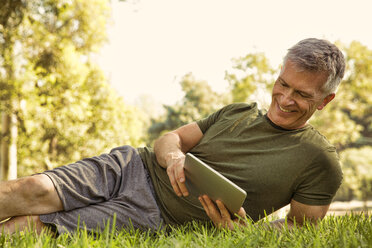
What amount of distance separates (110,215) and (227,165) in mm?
865

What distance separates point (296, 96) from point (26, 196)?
1.90 meters

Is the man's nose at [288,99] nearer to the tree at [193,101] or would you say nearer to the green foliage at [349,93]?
the green foliage at [349,93]

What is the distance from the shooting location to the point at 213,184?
2.26 metres

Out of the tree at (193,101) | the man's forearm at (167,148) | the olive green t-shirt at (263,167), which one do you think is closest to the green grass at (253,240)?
the olive green t-shirt at (263,167)

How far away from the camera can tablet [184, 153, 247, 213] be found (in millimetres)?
2139

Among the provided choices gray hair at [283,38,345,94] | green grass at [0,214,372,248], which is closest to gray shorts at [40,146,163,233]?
green grass at [0,214,372,248]

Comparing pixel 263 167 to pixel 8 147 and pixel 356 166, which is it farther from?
pixel 356 166

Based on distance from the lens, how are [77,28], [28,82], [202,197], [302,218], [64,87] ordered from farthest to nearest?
[77,28]
[64,87]
[28,82]
[302,218]
[202,197]

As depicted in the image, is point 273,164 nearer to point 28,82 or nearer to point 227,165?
point 227,165

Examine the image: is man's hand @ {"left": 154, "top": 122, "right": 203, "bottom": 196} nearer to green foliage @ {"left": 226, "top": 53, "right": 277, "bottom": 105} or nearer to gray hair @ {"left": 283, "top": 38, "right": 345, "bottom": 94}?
gray hair @ {"left": 283, "top": 38, "right": 345, "bottom": 94}

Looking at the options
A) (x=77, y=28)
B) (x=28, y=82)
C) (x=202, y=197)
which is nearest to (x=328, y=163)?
(x=202, y=197)

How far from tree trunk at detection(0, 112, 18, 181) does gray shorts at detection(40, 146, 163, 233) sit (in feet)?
42.0

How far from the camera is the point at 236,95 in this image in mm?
16547

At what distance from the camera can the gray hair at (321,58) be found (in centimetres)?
278
